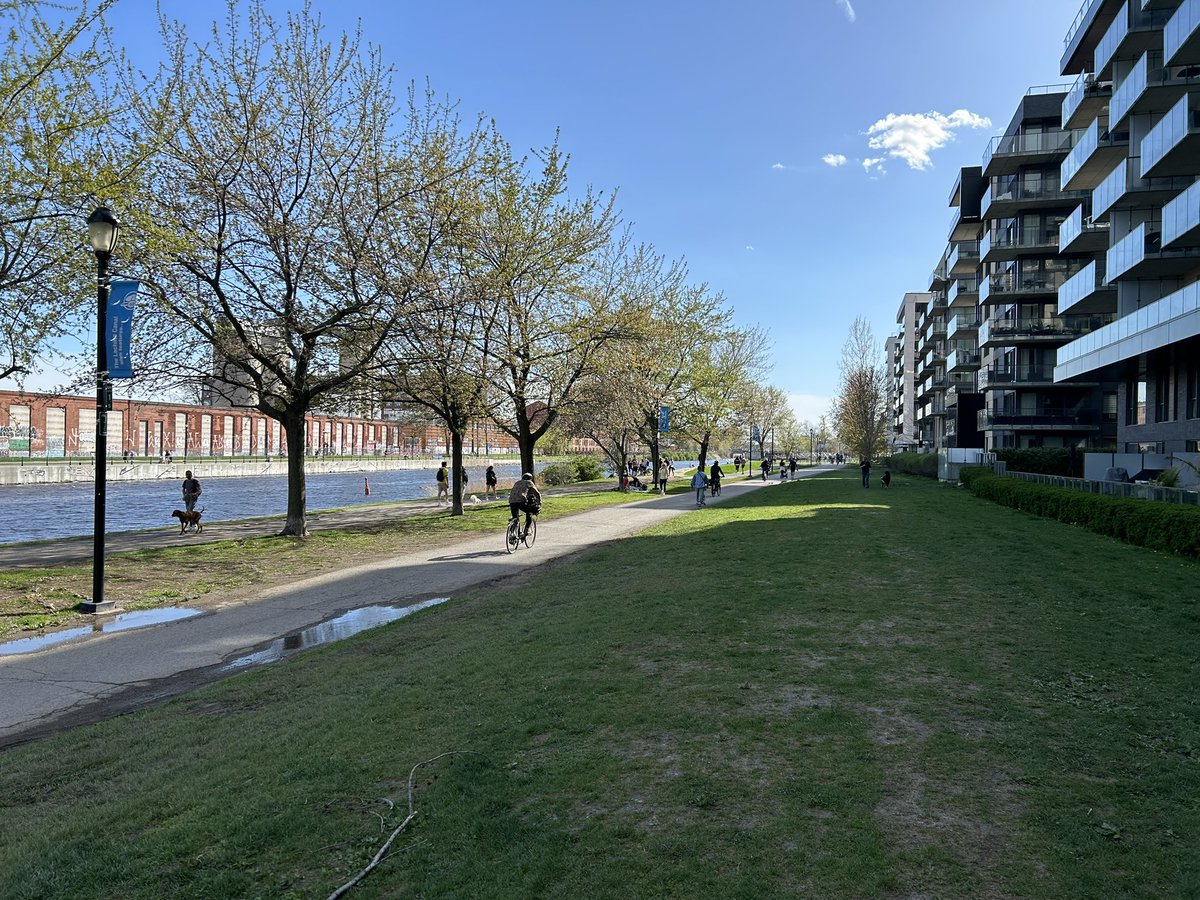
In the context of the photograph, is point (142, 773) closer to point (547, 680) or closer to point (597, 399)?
point (547, 680)

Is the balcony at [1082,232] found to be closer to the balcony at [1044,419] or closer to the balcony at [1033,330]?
the balcony at [1033,330]

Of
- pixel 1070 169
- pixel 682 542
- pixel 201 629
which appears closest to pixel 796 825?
pixel 201 629

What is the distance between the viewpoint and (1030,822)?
11.7 ft

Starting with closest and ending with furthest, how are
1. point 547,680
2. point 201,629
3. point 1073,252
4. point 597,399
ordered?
1. point 547,680
2. point 201,629
3. point 597,399
4. point 1073,252

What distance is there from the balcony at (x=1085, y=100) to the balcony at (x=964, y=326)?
26.7 metres

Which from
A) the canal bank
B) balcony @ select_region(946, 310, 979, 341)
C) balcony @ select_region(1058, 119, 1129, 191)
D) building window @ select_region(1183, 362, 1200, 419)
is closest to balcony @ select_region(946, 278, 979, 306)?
balcony @ select_region(946, 310, 979, 341)

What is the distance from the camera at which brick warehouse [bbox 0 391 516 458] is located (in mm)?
84625

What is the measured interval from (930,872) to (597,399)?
25.4m

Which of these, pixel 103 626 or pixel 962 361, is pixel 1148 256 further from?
pixel 962 361

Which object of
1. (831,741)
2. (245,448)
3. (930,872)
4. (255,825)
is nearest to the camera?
(930,872)

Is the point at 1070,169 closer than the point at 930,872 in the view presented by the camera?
No

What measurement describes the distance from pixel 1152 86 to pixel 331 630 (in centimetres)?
3119

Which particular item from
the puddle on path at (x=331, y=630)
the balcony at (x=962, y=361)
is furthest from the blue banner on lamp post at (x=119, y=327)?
the balcony at (x=962, y=361)

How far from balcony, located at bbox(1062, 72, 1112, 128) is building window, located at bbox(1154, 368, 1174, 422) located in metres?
13.1
